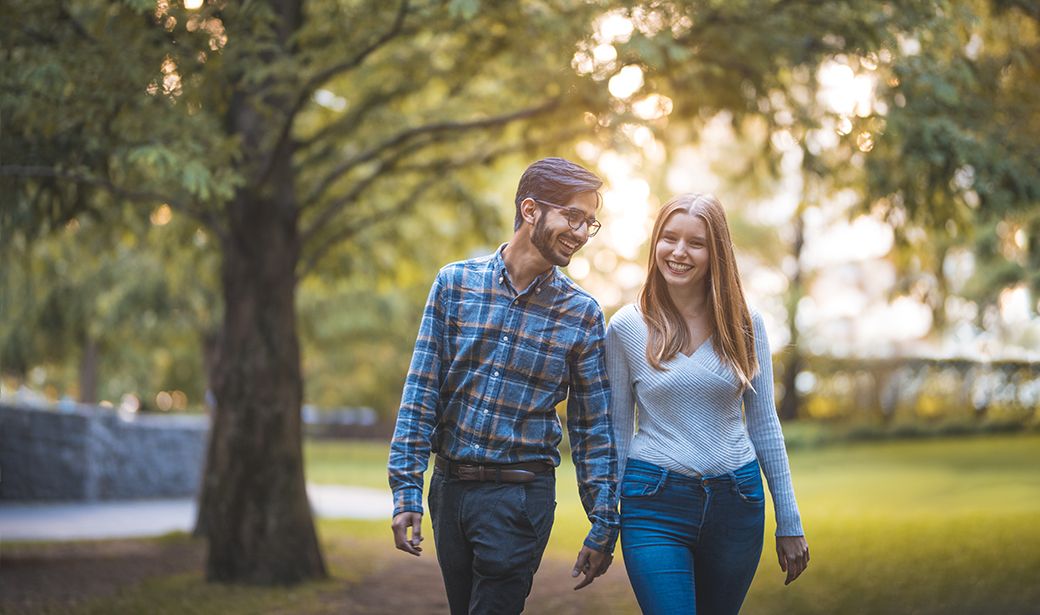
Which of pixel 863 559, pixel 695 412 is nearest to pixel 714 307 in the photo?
pixel 695 412

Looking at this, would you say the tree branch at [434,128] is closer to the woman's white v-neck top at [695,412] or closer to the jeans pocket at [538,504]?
the woman's white v-neck top at [695,412]

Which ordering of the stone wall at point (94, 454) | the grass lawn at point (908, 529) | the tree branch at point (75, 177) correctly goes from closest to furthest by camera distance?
1. the tree branch at point (75, 177)
2. the grass lawn at point (908, 529)
3. the stone wall at point (94, 454)

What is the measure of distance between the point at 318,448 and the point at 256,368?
2702 centimetres

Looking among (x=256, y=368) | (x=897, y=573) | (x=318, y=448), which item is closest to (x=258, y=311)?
(x=256, y=368)

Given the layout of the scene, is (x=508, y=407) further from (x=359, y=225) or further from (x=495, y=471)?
(x=359, y=225)

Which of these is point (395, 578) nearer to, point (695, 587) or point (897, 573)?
point (897, 573)

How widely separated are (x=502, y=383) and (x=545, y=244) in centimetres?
46

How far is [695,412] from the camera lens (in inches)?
143

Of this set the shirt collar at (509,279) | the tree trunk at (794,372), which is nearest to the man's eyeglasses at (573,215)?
the shirt collar at (509,279)

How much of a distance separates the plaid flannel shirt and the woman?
0.11 m

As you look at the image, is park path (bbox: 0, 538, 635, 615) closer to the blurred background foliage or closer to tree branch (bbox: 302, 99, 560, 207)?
the blurred background foliage

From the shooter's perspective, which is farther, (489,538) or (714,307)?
(714,307)

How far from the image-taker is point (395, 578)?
9.85m

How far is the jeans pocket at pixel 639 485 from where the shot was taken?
355cm
